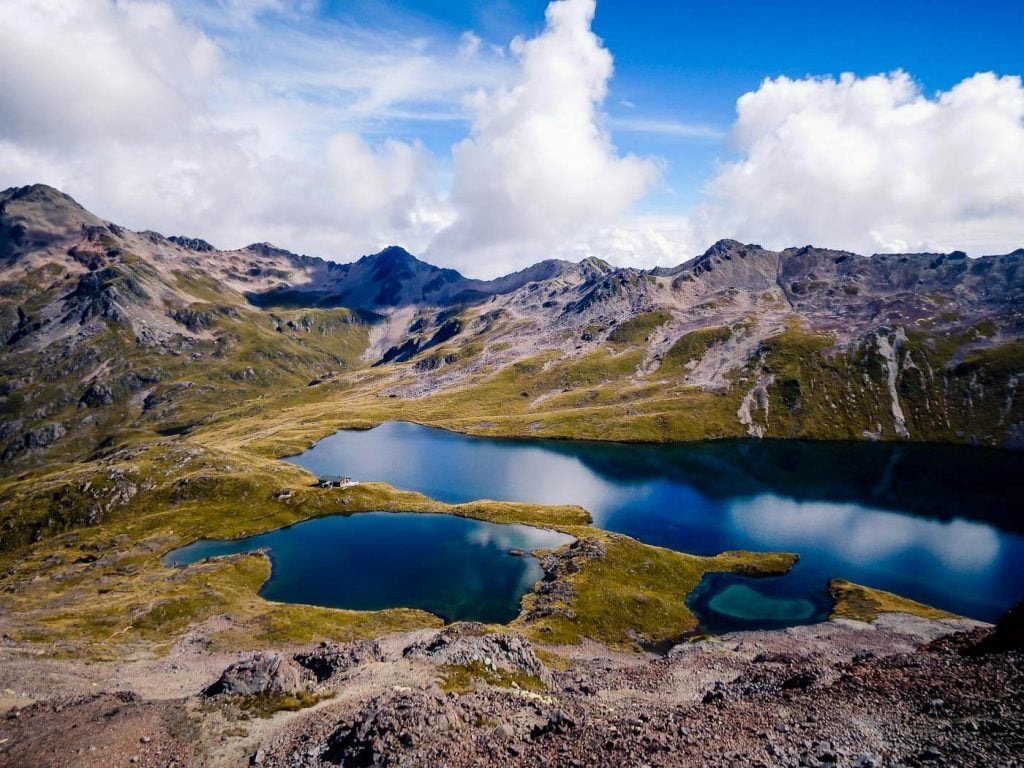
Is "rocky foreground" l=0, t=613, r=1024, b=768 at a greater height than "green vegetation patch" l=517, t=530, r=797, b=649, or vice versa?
"rocky foreground" l=0, t=613, r=1024, b=768

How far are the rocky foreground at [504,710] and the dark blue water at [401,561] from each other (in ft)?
95.7

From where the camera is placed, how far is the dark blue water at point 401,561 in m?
90.9

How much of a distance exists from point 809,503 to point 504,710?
136565 mm

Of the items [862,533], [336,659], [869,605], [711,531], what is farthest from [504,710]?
[862,533]

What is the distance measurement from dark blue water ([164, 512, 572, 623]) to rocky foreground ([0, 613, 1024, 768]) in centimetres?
2917

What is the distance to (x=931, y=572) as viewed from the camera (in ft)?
350

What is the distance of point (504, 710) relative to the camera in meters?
41.6

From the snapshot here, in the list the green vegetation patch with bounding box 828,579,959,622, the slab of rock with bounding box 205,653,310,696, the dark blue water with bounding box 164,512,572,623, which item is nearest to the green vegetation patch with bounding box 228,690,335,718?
the slab of rock with bounding box 205,653,310,696

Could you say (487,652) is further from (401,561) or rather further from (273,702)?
(401,561)

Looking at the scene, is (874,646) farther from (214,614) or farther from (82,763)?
(214,614)

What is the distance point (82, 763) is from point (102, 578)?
8207cm

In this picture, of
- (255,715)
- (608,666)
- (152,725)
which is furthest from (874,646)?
(152,725)

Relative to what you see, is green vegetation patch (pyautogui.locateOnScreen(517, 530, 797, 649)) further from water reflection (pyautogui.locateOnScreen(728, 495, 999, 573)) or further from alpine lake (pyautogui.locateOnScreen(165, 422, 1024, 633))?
water reflection (pyautogui.locateOnScreen(728, 495, 999, 573))

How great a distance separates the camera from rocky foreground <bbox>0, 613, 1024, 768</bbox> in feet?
101
